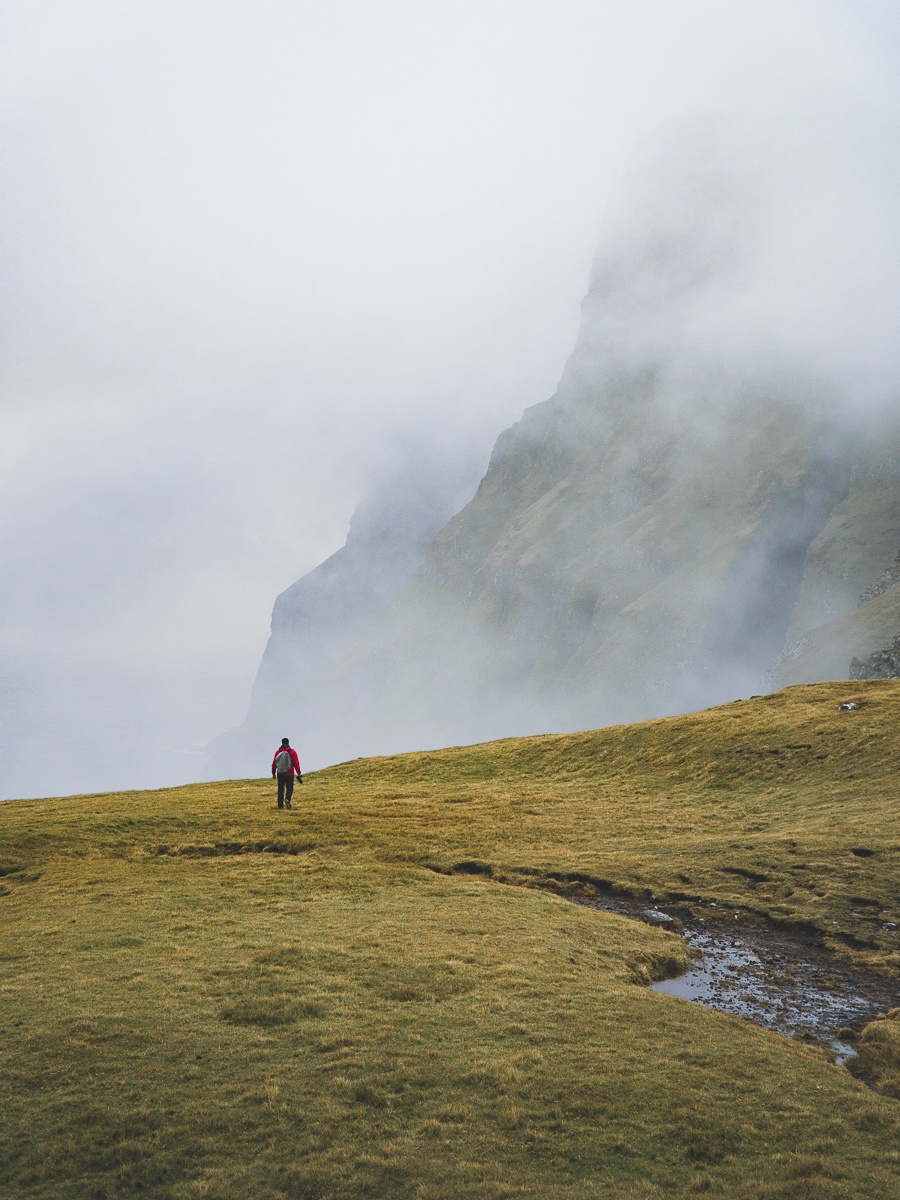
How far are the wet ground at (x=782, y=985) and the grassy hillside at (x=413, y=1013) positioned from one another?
0.90 meters

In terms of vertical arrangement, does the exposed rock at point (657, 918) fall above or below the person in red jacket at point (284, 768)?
below

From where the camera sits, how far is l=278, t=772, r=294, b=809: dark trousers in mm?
Answer: 43375

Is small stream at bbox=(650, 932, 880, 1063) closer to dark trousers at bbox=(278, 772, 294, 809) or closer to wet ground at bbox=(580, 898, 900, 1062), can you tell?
wet ground at bbox=(580, 898, 900, 1062)

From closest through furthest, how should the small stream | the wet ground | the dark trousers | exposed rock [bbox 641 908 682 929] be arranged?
the small stream, the wet ground, exposed rock [bbox 641 908 682 929], the dark trousers

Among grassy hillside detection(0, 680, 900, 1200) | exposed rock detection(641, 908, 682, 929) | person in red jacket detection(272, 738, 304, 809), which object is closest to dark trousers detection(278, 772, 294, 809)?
person in red jacket detection(272, 738, 304, 809)

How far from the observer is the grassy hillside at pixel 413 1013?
37.8ft

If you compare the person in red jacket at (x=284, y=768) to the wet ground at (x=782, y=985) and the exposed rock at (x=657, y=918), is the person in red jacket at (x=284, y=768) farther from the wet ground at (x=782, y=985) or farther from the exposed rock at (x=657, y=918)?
the wet ground at (x=782, y=985)

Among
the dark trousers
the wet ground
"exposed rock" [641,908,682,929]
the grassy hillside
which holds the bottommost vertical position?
the wet ground

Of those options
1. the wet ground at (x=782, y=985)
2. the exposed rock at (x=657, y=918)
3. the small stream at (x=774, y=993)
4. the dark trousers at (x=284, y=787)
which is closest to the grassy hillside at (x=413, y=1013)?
the wet ground at (x=782, y=985)

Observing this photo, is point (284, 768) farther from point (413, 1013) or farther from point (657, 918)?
point (413, 1013)

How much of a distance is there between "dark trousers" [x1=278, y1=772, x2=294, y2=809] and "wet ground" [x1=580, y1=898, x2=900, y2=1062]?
25.4 meters

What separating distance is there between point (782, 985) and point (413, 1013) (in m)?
11.1

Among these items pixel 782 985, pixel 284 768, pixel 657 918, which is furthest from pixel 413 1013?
pixel 284 768

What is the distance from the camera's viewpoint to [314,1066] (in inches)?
558
